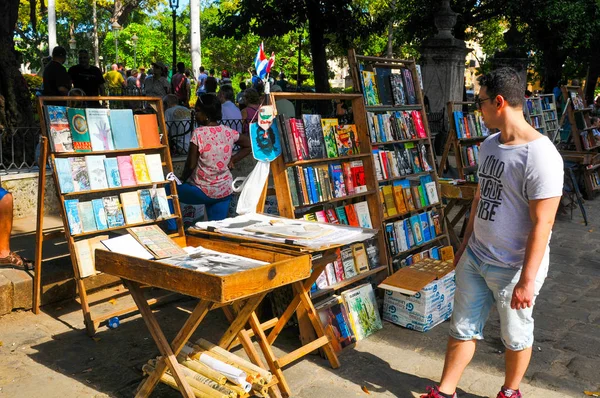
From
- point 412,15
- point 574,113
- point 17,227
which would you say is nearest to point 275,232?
point 17,227

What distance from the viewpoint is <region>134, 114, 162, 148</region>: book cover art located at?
5066 mm

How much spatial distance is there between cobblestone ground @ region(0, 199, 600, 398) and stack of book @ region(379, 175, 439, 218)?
114 centimetres

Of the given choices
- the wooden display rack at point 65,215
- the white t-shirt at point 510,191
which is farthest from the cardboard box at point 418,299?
the wooden display rack at point 65,215

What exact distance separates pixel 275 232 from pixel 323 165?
124 centimetres

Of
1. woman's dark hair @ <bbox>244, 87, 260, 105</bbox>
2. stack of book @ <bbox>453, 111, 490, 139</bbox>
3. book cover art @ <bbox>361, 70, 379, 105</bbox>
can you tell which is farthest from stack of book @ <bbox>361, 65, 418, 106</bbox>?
woman's dark hair @ <bbox>244, 87, 260, 105</bbox>

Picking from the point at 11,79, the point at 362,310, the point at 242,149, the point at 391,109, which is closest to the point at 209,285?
the point at 362,310

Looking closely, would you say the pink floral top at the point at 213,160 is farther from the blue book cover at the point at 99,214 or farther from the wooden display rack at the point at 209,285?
the wooden display rack at the point at 209,285

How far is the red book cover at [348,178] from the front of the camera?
5172 millimetres

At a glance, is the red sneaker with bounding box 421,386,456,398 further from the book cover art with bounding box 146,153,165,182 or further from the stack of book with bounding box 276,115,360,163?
the book cover art with bounding box 146,153,165,182

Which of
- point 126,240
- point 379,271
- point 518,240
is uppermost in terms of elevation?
point 126,240

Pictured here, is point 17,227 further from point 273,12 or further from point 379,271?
point 273,12

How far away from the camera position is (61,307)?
203 inches

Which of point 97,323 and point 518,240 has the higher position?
point 518,240

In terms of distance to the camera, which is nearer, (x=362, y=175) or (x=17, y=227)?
(x=362, y=175)
